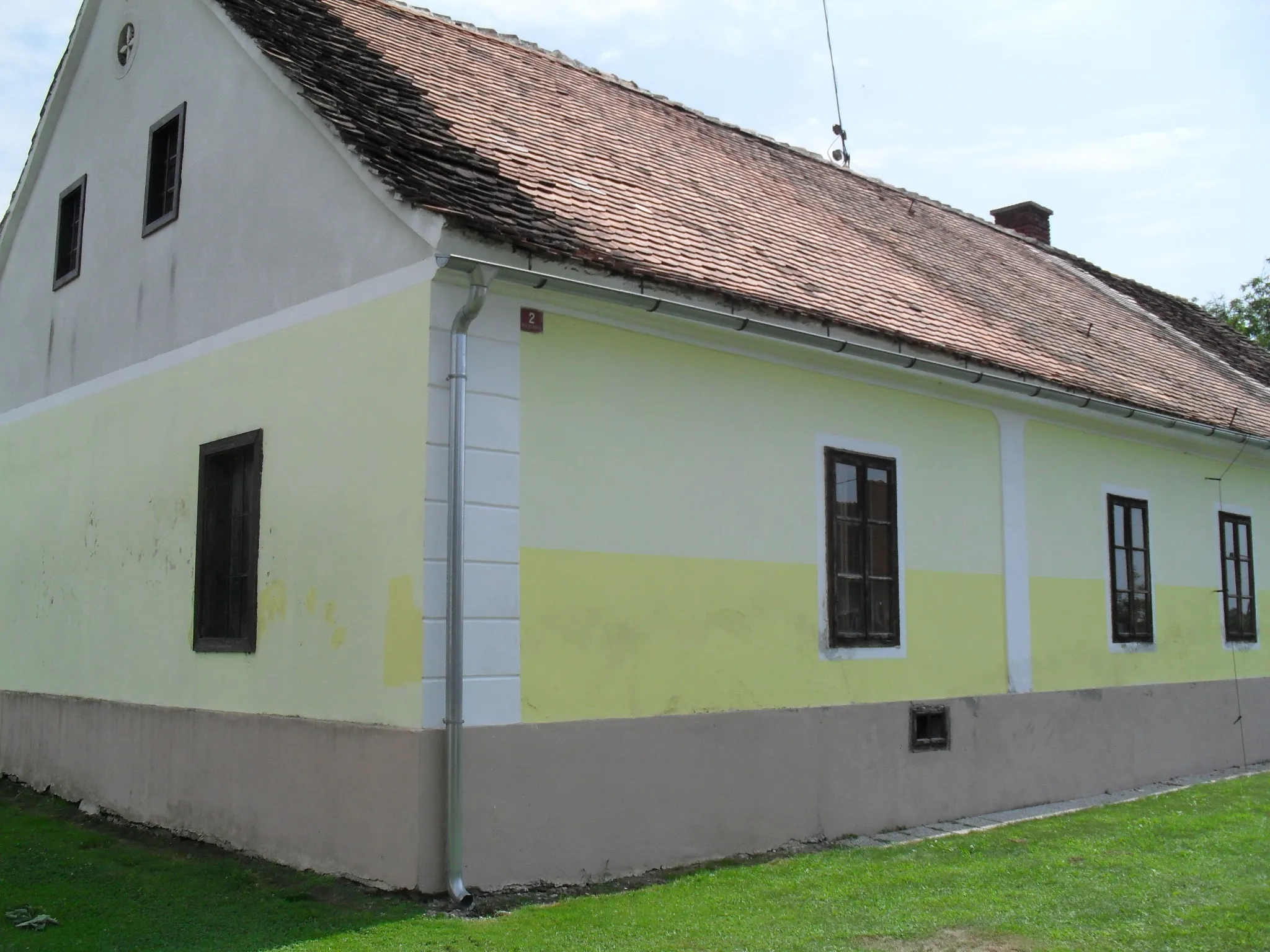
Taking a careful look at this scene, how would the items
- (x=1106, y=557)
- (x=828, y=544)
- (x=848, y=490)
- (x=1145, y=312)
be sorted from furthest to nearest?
(x=1145, y=312)
(x=1106, y=557)
(x=848, y=490)
(x=828, y=544)

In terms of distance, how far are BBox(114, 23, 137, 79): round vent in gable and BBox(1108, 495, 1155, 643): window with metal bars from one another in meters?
9.65

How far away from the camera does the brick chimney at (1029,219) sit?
1992 cm

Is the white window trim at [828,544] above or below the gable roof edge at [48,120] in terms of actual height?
below

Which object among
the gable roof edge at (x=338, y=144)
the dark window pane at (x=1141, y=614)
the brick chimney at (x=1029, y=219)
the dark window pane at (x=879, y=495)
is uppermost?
the brick chimney at (x=1029, y=219)

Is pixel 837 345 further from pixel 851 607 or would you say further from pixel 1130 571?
pixel 1130 571

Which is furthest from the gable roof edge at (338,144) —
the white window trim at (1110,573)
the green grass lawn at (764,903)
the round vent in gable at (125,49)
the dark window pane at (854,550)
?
the white window trim at (1110,573)

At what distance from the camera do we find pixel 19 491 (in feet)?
39.9

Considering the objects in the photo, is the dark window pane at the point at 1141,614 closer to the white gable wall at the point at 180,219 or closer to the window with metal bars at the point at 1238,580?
the window with metal bars at the point at 1238,580

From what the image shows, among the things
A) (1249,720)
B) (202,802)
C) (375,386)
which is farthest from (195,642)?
(1249,720)

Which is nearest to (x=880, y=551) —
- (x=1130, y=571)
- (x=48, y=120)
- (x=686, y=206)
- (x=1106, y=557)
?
(x=686, y=206)

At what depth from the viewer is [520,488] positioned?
Answer: 7586mm

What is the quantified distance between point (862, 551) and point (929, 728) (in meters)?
1.52

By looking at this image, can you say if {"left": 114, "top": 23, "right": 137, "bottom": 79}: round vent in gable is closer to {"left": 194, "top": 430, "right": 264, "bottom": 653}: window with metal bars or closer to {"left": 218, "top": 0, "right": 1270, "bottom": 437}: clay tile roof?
{"left": 218, "top": 0, "right": 1270, "bottom": 437}: clay tile roof

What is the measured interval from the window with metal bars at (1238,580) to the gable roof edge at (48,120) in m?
12.4
